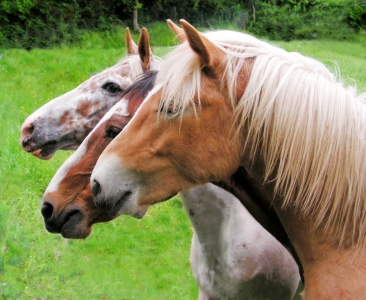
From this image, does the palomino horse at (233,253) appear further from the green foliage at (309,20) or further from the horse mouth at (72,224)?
the green foliage at (309,20)

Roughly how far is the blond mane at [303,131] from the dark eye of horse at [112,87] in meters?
1.22

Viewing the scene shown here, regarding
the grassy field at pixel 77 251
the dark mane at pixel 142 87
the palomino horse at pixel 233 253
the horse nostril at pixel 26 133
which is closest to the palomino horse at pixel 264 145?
the dark mane at pixel 142 87

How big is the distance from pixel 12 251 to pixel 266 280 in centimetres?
325

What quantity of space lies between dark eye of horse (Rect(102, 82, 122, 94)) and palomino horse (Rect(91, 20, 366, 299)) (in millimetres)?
1159

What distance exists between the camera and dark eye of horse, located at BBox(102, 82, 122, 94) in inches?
120

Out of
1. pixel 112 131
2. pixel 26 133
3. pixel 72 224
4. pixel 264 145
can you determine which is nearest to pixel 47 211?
pixel 72 224

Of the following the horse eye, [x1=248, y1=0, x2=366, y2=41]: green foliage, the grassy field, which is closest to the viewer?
the horse eye

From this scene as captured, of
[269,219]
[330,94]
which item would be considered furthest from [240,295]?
[330,94]

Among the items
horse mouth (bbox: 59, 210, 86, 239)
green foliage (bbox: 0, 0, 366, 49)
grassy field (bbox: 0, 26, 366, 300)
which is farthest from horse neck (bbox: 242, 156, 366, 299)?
green foliage (bbox: 0, 0, 366, 49)

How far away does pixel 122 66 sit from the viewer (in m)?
3.14

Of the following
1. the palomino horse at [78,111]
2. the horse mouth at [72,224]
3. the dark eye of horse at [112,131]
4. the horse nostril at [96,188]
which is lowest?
the horse mouth at [72,224]

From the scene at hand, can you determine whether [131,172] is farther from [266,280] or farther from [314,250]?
[266,280]

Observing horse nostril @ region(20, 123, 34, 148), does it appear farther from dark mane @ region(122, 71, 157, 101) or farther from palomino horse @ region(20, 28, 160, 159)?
dark mane @ region(122, 71, 157, 101)

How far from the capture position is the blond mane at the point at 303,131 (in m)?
1.76
